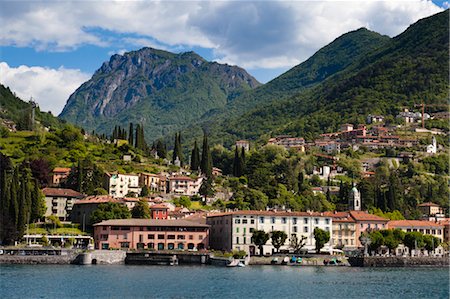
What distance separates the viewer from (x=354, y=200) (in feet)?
458

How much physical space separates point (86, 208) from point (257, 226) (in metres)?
29.3

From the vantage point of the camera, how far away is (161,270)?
86.0 m

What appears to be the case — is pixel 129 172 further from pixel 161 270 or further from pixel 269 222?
pixel 161 270

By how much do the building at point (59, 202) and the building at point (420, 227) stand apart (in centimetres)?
5530

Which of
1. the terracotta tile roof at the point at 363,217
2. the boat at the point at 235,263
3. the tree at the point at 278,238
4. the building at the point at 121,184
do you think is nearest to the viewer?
the boat at the point at 235,263

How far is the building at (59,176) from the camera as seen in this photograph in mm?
134875

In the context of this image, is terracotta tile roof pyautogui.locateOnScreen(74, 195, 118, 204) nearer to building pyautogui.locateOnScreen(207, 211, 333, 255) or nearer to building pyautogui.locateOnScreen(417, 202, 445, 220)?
building pyautogui.locateOnScreen(207, 211, 333, 255)

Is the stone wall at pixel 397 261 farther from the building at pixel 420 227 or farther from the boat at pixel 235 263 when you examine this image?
the building at pixel 420 227

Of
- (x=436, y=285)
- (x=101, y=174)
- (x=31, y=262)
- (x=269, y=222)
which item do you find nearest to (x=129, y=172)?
(x=101, y=174)

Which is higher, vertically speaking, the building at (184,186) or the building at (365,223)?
the building at (184,186)

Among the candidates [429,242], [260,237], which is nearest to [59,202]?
[260,237]

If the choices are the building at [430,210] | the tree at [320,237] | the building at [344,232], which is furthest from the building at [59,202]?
the building at [430,210]

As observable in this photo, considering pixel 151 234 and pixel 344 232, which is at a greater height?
pixel 344 232

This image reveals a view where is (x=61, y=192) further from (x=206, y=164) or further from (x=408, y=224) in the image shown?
(x=408, y=224)
